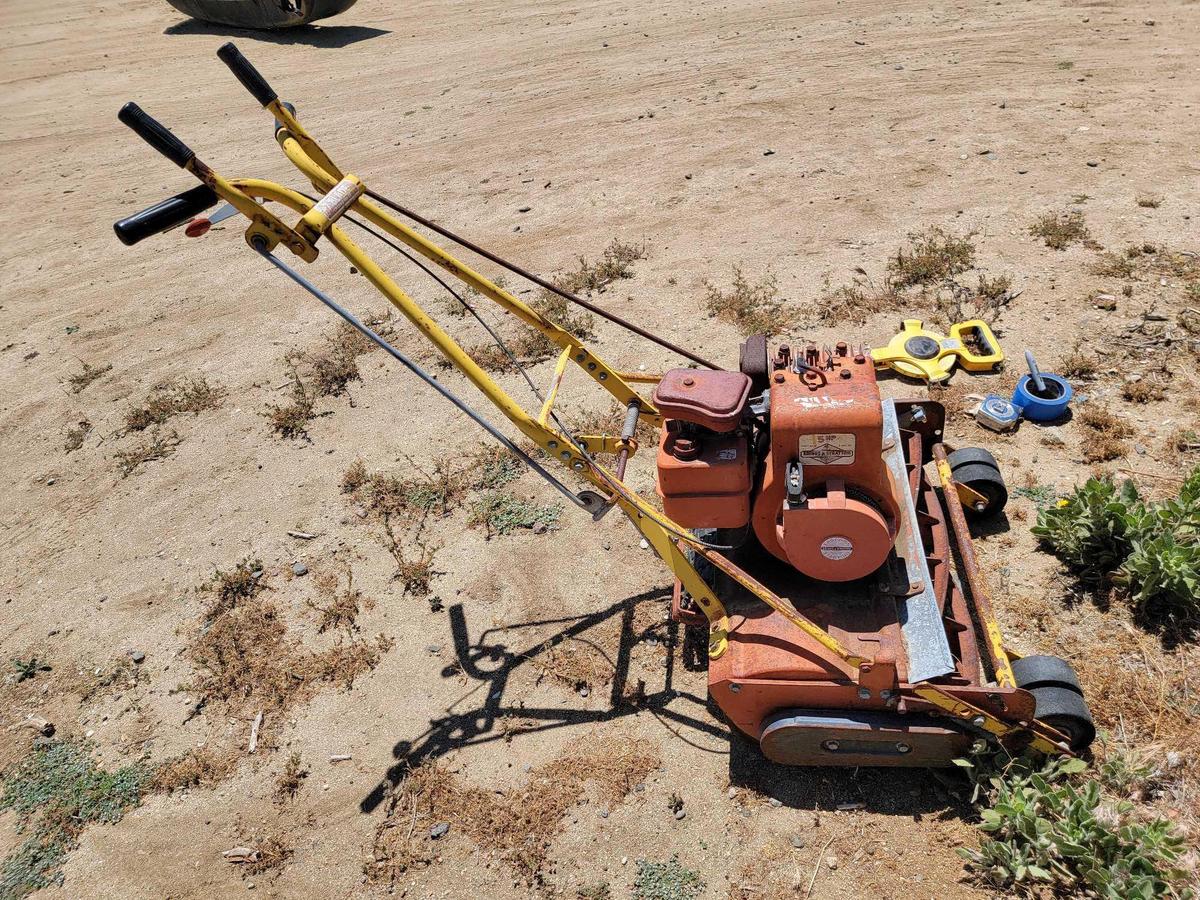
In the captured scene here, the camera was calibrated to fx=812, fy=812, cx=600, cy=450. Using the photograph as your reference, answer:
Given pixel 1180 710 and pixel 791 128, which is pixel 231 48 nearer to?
pixel 1180 710

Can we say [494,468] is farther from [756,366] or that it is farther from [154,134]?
[154,134]

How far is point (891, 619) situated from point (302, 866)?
339 centimetres

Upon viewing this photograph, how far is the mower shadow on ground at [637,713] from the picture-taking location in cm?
420

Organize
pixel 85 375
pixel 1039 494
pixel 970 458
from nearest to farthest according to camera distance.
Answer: pixel 970 458
pixel 1039 494
pixel 85 375

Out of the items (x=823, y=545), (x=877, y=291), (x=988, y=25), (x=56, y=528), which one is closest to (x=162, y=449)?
(x=56, y=528)

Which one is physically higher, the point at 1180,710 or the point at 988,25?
the point at 988,25

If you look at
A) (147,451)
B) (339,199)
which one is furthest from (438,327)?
(147,451)

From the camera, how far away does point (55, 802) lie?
4895 millimetres

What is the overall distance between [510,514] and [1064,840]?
4076 mm

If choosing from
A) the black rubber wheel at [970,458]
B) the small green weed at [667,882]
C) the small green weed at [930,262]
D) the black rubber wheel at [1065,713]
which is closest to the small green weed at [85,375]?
the small green weed at [667,882]

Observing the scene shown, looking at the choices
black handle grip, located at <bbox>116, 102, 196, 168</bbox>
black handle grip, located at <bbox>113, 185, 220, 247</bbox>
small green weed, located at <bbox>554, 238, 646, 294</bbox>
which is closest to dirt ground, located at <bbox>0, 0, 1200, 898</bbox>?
small green weed, located at <bbox>554, 238, 646, 294</bbox>

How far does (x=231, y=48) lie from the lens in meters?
3.92

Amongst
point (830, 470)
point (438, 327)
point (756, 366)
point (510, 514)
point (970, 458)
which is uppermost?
point (438, 327)

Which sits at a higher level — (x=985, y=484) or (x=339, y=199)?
(x=339, y=199)
